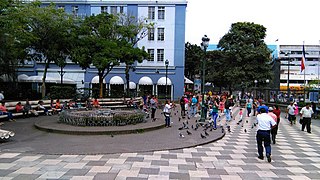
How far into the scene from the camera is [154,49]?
130 feet

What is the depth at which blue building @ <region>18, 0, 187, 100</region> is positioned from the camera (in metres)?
39.4

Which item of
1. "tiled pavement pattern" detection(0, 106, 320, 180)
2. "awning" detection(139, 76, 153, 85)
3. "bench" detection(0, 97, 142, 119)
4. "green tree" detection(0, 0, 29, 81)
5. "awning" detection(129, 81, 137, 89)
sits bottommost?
"tiled pavement pattern" detection(0, 106, 320, 180)

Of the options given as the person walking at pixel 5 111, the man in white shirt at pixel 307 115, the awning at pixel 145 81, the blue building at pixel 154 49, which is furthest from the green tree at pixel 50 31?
the man in white shirt at pixel 307 115

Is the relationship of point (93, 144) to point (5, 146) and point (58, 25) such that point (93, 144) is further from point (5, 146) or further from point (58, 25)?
point (58, 25)

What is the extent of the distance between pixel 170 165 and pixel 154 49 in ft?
107

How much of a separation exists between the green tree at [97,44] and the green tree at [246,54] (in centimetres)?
1832

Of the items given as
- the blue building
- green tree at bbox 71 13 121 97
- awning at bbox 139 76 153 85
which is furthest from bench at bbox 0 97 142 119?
the blue building

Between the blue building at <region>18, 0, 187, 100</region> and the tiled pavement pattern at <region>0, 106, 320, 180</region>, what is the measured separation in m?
29.2

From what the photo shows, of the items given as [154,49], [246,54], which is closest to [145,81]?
[154,49]

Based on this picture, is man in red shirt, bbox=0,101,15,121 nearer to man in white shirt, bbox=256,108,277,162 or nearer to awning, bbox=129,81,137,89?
man in white shirt, bbox=256,108,277,162

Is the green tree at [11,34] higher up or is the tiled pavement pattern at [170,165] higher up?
the green tree at [11,34]

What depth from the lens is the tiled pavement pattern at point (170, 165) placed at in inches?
280

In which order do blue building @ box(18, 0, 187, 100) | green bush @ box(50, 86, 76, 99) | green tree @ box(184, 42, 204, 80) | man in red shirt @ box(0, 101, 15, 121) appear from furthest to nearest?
green tree @ box(184, 42, 204, 80) → blue building @ box(18, 0, 187, 100) → green bush @ box(50, 86, 76, 99) → man in red shirt @ box(0, 101, 15, 121)

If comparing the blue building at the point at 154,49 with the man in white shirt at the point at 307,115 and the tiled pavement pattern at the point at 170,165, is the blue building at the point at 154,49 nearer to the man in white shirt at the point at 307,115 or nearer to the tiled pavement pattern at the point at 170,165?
the man in white shirt at the point at 307,115
